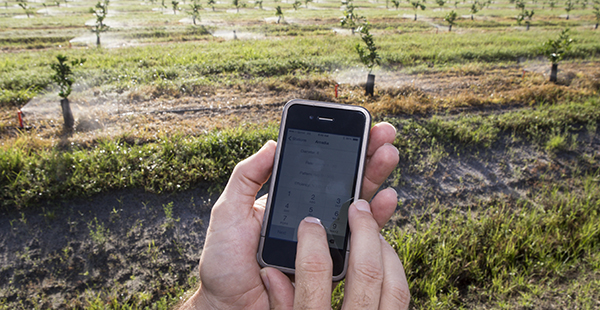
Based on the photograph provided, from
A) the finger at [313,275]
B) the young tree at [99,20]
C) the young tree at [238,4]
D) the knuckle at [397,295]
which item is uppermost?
the young tree at [238,4]

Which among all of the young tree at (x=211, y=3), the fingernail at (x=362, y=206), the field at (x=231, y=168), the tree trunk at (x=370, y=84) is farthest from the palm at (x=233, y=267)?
the young tree at (x=211, y=3)

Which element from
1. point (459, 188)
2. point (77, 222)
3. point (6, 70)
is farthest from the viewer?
point (6, 70)

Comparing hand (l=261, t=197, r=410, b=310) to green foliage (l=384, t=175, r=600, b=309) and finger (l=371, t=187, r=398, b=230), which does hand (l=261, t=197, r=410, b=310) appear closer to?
finger (l=371, t=187, r=398, b=230)

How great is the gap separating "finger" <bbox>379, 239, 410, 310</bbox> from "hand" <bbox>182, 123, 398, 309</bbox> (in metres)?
0.42

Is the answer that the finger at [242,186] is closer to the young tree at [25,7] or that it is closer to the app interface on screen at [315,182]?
the app interface on screen at [315,182]

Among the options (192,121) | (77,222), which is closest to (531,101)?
(192,121)

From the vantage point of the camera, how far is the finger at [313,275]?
1.19 meters

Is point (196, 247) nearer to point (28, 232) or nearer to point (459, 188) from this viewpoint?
point (28, 232)

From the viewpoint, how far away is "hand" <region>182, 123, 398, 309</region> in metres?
1.77

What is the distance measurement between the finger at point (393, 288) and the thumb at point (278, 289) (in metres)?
0.50

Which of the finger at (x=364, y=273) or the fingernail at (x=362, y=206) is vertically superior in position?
the fingernail at (x=362, y=206)

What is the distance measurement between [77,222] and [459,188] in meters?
5.56

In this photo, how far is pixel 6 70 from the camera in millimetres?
10531

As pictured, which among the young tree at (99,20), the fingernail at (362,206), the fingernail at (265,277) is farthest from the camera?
the young tree at (99,20)
